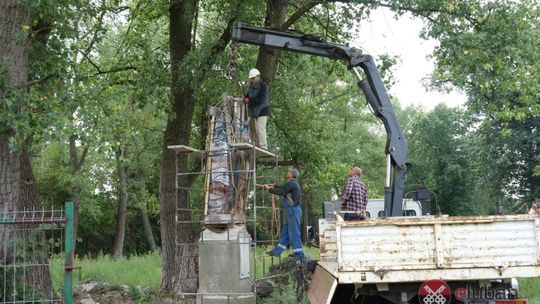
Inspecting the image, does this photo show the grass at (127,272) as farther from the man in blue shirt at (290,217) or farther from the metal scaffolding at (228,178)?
the metal scaffolding at (228,178)

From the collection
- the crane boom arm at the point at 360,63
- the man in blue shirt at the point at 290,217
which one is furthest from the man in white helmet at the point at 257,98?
the man in blue shirt at the point at 290,217

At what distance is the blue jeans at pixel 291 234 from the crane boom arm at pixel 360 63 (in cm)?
190

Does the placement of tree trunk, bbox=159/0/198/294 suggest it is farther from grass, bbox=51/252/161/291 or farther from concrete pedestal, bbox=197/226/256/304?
concrete pedestal, bbox=197/226/256/304

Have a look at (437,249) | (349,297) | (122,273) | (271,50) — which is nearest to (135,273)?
(122,273)

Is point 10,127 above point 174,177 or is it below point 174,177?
above

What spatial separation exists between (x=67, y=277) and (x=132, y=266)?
37.2ft

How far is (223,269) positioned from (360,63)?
15.3 feet

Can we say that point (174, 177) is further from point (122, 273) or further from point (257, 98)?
point (122, 273)

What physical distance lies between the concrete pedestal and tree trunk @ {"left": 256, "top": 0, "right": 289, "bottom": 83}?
5.18 metres

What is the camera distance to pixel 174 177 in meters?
14.9

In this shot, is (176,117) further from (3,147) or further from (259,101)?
(3,147)

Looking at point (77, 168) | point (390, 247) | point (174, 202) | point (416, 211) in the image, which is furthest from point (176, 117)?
point (77, 168)

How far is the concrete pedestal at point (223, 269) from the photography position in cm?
1043

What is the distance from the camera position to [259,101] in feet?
38.1
